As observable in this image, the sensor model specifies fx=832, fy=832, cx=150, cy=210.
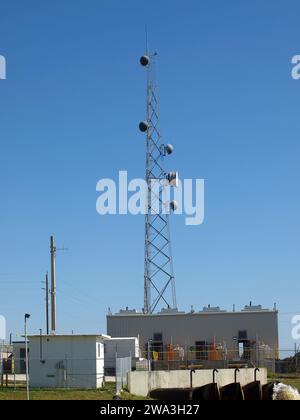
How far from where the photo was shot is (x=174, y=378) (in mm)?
41156

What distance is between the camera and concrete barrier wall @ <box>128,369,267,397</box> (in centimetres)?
3833

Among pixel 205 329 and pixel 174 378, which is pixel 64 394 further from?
pixel 205 329

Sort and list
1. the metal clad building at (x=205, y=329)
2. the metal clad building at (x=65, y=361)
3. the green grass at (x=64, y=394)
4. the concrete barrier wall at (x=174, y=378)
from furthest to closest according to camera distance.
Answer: the metal clad building at (x=205, y=329) → the metal clad building at (x=65, y=361) → the concrete barrier wall at (x=174, y=378) → the green grass at (x=64, y=394)

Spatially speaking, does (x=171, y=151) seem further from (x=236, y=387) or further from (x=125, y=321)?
(x=236, y=387)

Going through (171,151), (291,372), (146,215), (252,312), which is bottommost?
(291,372)

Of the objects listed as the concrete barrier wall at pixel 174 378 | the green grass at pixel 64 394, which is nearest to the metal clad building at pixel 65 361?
the concrete barrier wall at pixel 174 378

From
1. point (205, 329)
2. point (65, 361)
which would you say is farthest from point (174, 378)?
point (205, 329)

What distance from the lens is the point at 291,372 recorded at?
5381 centimetres

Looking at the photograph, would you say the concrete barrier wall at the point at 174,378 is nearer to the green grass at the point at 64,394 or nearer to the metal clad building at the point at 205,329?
the green grass at the point at 64,394

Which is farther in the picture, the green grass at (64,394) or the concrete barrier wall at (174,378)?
the concrete barrier wall at (174,378)

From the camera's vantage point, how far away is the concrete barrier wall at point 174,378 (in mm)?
38334
